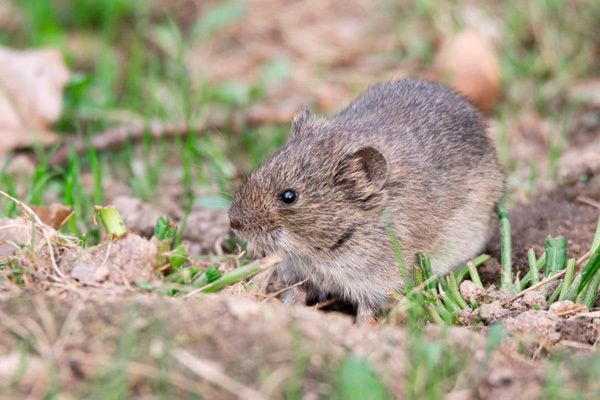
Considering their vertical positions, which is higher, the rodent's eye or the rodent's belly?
the rodent's eye

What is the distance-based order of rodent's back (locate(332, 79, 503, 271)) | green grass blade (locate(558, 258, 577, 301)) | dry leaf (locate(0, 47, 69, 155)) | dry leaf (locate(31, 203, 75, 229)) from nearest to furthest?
green grass blade (locate(558, 258, 577, 301)) < rodent's back (locate(332, 79, 503, 271)) < dry leaf (locate(31, 203, 75, 229)) < dry leaf (locate(0, 47, 69, 155))

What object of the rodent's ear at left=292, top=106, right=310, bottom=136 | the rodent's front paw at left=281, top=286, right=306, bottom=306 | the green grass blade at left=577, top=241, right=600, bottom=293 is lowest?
the rodent's front paw at left=281, top=286, right=306, bottom=306

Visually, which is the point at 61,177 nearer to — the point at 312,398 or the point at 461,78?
the point at 461,78

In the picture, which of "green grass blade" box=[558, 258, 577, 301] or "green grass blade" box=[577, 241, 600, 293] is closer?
"green grass blade" box=[577, 241, 600, 293]

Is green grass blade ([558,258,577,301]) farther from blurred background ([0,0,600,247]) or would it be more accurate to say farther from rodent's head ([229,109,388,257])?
blurred background ([0,0,600,247])

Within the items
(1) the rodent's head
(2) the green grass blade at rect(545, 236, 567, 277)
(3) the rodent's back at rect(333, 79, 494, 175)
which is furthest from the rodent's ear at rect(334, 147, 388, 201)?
(2) the green grass blade at rect(545, 236, 567, 277)

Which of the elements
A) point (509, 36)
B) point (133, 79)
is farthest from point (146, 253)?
point (509, 36)

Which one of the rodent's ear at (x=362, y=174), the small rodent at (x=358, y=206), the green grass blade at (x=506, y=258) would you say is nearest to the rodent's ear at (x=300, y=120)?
the small rodent at (x=358, y=206)

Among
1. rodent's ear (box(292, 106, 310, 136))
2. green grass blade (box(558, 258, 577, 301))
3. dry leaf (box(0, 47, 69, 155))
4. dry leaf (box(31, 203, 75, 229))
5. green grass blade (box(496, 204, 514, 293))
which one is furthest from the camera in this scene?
dry leaf (box(0, 47, 69, 155))
